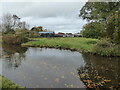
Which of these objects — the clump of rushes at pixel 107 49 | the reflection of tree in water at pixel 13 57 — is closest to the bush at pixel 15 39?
the reflection of tree in water at pixel 13 57

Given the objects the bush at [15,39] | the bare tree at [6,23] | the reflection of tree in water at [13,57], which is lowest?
the reflection of tree in water at [13,57]

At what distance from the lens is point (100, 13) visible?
769 inches

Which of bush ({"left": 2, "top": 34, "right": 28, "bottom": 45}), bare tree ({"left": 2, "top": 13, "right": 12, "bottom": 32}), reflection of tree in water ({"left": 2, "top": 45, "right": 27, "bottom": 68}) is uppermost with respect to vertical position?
bare tree ({"left": 2, "top": 13, "right": 12, "bottom": 32})

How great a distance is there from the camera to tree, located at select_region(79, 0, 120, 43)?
10430 mm

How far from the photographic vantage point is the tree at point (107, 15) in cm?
1043

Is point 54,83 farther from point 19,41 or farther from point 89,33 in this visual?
point 19,41

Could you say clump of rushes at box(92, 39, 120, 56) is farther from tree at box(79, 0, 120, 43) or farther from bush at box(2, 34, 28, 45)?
bush at box(2, 34, 28, 45)

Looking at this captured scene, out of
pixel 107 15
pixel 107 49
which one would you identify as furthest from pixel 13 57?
pixel 107 15

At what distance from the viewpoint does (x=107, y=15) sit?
60.1ft

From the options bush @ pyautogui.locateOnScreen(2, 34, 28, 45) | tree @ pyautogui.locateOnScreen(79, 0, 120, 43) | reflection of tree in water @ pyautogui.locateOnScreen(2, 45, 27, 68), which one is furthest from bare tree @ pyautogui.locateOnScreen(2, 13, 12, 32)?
tree @ pyautogui.locateOnScreen(79, 0, 120, 43)

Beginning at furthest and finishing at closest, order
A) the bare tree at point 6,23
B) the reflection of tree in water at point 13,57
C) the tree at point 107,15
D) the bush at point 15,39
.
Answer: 1. the bare tree at point 6,23
2. the bush at point 15,39
3. the tree at point 107,15
4. the reflection of tree in water at point 13,57

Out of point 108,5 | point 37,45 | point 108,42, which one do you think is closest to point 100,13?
point 108,5

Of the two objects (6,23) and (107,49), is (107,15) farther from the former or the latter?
(6,23)

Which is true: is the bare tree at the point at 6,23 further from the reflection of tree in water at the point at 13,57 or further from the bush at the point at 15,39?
the reflection of tree in water at the point at 13,57
